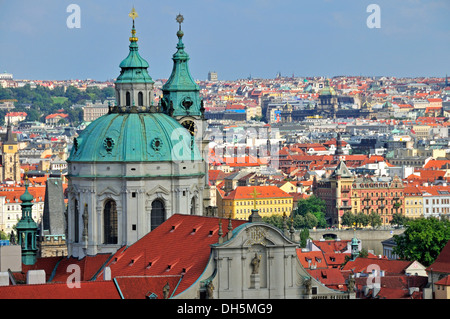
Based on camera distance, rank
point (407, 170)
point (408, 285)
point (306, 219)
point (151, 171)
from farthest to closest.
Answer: point (407, 170), point (306, 219), point (408, 285), point (151, 171)

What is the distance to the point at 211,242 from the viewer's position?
147 feet

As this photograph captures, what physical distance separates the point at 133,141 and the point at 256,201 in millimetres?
68889

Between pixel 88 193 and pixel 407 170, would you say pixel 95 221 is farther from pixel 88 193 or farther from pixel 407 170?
pixel 407 170

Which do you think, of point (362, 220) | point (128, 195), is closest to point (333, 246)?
point (128, 195)

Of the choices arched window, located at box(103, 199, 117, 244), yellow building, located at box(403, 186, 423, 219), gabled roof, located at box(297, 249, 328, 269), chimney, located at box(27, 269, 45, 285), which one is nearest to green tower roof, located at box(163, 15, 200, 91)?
arched window, located at box(103, 199, 117, 244)

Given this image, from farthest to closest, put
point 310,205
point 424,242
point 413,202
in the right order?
1. point 413,202
2. point 310,205
3. point 424,242

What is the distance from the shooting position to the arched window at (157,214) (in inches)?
2020

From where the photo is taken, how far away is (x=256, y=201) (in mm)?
120375

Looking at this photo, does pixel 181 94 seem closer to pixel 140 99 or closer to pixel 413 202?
pixel 140 99

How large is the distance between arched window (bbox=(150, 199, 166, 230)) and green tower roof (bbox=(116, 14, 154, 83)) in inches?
158

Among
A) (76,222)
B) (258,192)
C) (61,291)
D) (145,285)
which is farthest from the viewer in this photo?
(258,192)

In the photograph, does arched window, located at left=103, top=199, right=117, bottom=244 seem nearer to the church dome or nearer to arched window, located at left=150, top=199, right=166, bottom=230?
arched window, located at left=150, top=199, right=166, bottom=230
